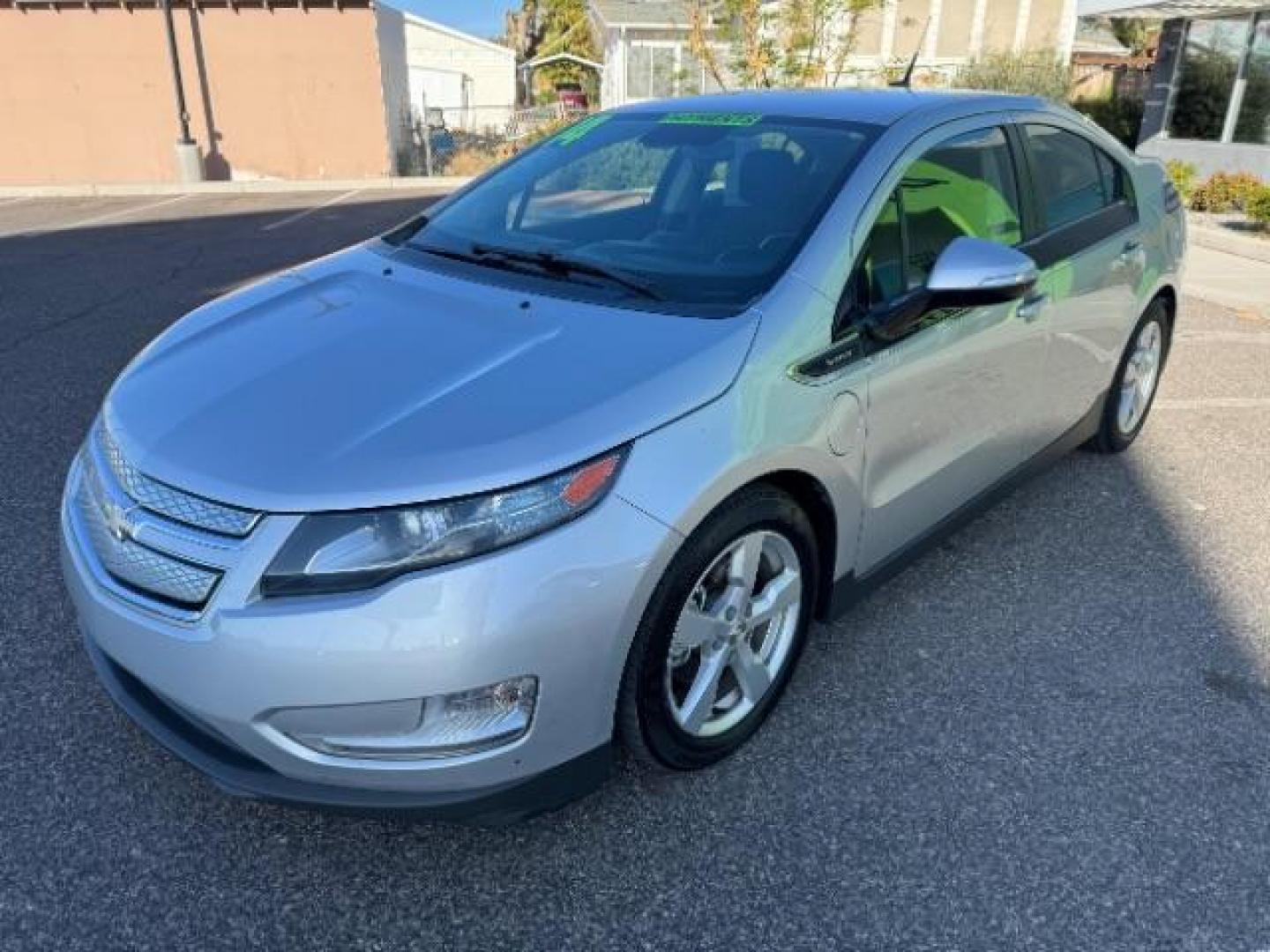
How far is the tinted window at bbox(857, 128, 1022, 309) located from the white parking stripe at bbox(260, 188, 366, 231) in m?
11.3

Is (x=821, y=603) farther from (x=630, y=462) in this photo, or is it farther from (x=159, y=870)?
(x=159, y=870)

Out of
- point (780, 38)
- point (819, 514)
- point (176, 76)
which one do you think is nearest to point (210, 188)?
point (176, 76)

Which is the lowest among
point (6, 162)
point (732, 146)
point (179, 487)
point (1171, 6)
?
point (6, 162)

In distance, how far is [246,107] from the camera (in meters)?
21.2

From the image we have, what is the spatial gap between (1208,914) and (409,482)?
1946 millimetres

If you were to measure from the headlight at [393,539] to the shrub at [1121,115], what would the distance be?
2101 centimetres

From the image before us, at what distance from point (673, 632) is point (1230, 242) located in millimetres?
10712

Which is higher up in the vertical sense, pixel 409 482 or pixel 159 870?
pixel 409 482

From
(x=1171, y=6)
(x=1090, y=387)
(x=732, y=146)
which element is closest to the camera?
(x=732, y=146)

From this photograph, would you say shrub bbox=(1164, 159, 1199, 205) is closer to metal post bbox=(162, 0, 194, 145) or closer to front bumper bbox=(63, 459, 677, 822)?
front bumper bbox=(63, 459, 677, 822)

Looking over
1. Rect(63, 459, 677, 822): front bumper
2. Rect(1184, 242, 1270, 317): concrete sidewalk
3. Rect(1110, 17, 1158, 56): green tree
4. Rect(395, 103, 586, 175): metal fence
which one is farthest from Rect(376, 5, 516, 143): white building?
Rect(63, 459, 677, 822): front bumper

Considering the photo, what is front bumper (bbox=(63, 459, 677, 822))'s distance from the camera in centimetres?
187

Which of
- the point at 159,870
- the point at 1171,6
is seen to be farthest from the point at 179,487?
the point at 1171,6

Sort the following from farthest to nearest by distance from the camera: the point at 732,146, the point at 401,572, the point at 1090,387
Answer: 1. the point at 1090,387
2. the point at 732,146
3. the point at 401,572
